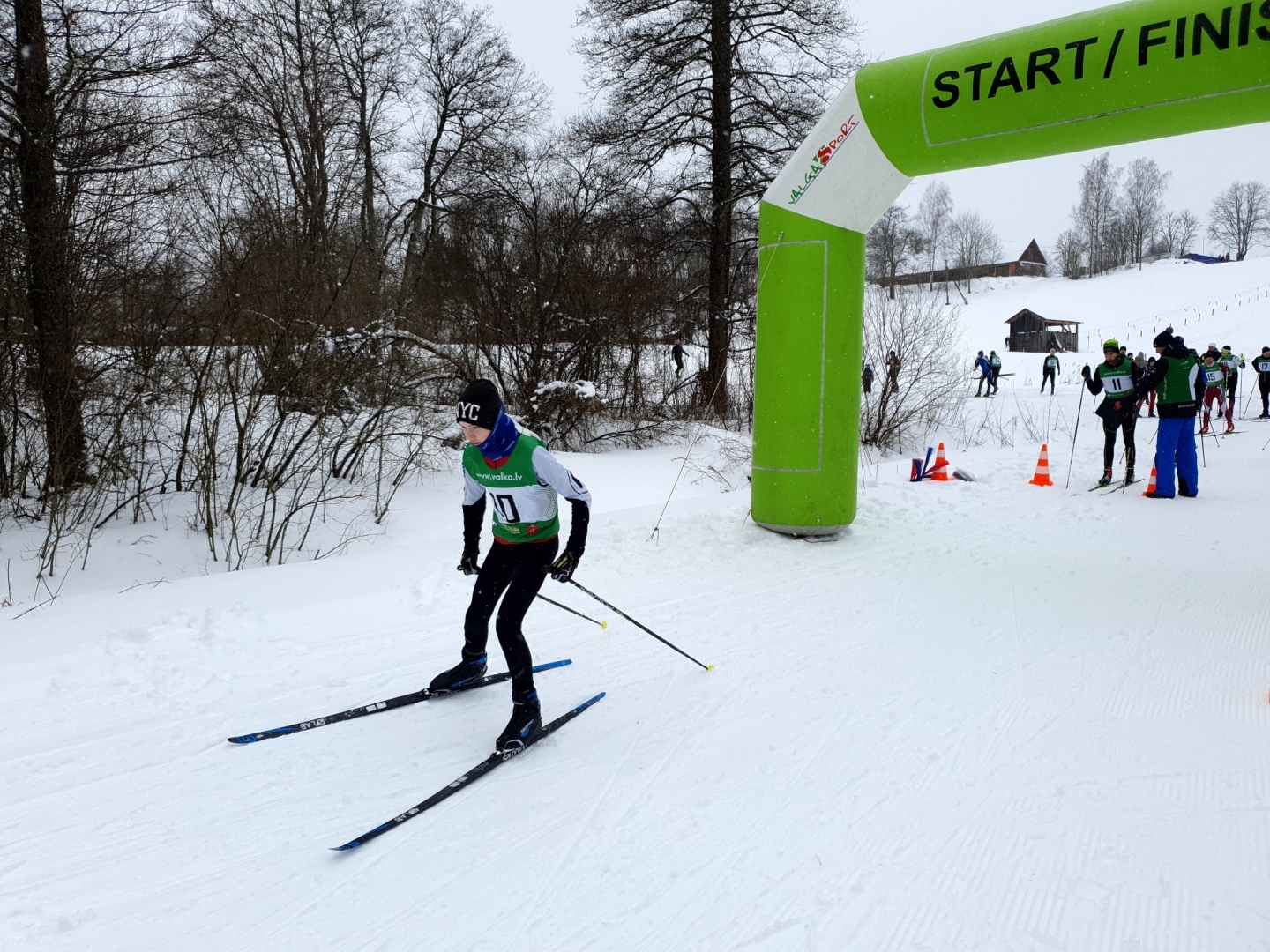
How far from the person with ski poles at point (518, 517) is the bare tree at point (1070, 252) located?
92866 mm

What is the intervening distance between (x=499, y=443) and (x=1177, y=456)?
9733mm

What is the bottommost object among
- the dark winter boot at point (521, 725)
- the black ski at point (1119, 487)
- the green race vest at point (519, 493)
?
the dark winter boot at point (521, 725)

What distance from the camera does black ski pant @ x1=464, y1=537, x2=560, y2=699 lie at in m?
3.93

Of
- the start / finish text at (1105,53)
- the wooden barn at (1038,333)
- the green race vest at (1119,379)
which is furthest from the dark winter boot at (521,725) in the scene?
the wooden barn at (1038,333)

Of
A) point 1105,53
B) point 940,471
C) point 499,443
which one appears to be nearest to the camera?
point 499,443

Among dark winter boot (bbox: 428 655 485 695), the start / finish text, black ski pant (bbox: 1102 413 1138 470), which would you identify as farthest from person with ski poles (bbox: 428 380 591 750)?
black ski pant (bbox: 1102 413 1138 470)

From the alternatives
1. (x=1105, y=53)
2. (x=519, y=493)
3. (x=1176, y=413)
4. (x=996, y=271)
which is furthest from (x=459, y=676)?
(x=996, y=271)

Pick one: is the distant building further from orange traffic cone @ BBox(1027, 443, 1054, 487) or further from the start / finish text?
the start / finish text

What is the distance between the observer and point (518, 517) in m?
4.07

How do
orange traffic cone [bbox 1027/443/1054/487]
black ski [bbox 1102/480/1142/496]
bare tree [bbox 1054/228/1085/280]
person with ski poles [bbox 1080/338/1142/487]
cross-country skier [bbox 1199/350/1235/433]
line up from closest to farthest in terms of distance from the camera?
1. black ski [bbox 1102/480/1142/496]
2. person with ski poles [bbox 1080/338/1142/487]
3. orange traffic cone [bbox 1027/443/1054/487]
4. cross-country skier [bbox 1199/350/1235/433]
5. bare tree [bbox 1054/228/1085/280]

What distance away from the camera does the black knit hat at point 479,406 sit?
12.4 ft

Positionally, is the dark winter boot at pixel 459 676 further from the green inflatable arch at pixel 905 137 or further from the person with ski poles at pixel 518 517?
the green inflatable arch at pixel 905 137

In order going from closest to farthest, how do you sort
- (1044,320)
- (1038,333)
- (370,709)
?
(370,709)
(1038,333)
(1044,320)

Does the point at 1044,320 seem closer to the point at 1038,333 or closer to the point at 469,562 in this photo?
the point at 1038,333
